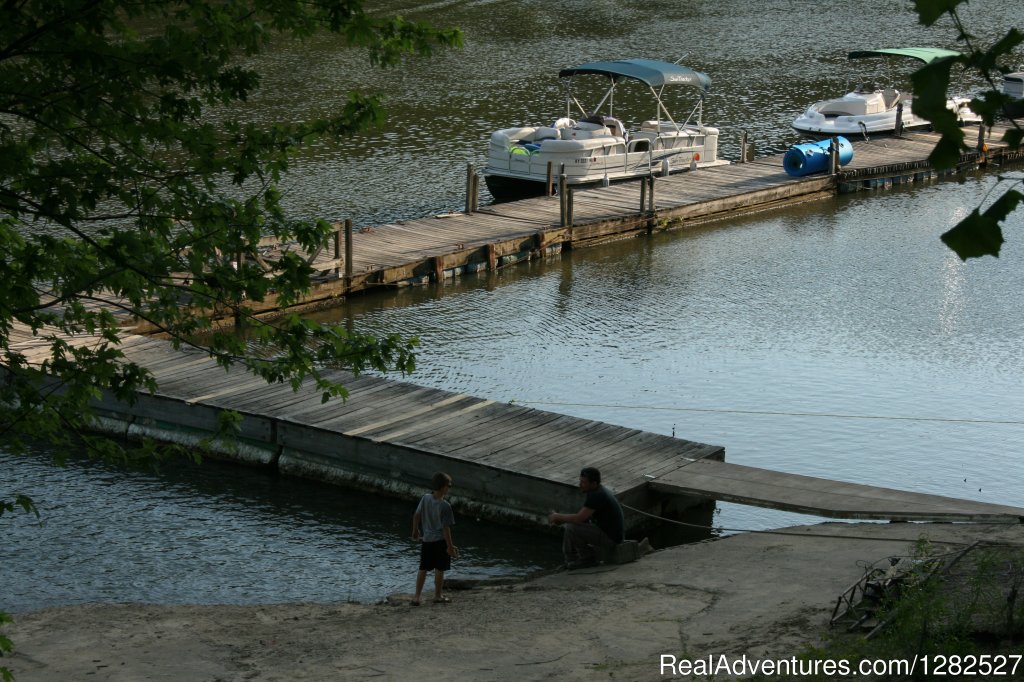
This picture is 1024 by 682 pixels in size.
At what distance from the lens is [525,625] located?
12.0 m

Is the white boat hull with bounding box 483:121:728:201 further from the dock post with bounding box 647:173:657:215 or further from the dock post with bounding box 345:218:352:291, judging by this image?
the dock post with bounding box 345:218:352:291

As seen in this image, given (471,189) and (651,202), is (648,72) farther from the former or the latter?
(471,189)

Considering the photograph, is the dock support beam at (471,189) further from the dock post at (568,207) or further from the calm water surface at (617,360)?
the dock post at (568,207)

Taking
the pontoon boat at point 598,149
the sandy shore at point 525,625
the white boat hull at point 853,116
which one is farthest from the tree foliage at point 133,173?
the white boat hull at point 853,116

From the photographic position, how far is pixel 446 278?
94.4 feet

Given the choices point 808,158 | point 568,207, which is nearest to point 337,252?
point 568,207

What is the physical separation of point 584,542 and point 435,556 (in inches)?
64.2

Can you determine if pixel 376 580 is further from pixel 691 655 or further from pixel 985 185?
pixel 985 185

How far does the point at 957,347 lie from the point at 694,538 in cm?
994

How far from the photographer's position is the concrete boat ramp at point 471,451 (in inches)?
607

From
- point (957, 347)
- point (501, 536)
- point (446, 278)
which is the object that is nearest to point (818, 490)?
point (501, 536)

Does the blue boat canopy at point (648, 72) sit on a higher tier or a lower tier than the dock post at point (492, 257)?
higher

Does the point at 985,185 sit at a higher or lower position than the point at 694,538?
higher

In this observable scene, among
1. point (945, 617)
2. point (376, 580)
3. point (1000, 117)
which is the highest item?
point (1000, 117)
